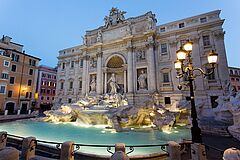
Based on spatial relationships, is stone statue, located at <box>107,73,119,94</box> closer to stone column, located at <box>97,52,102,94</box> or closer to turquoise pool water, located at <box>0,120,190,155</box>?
stone column, located at <box>97,52,102,94</box>

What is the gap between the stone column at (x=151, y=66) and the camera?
1650 cm

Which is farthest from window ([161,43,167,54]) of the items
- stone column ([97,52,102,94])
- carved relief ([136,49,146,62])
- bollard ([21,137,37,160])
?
bollard ([21,137,37,160])

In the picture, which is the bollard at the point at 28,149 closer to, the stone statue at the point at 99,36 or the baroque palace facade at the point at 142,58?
the baroque palace facade at the point at 142,58

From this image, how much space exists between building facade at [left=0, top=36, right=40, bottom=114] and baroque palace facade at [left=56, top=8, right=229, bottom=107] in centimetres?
580

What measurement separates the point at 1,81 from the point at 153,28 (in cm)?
2372

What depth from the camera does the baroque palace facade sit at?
14.7m

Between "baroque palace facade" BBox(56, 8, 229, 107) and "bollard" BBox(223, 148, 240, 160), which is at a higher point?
"baroque palace facade" BBox(56, 8, 229, 107)

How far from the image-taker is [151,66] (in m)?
16.8

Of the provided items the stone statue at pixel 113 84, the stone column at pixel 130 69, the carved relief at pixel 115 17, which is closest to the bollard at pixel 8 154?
the stone column at pixel 130 69

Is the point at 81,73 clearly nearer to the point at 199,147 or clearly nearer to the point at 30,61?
the point at 30,61

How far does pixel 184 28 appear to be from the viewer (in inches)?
637

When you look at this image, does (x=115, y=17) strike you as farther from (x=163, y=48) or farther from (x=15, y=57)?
(x=15, y=57)

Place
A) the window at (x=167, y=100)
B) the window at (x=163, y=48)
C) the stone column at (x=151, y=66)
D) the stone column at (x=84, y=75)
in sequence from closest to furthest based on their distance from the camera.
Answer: the window at (x=167, y=100) < the stone column at (x=151, y=66) < the window at (x=163, y=48) < the stone column at (x=84, y=75)

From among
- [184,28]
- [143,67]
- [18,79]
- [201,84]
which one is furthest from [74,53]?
[201,84]
